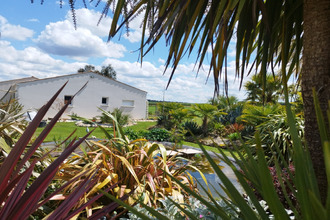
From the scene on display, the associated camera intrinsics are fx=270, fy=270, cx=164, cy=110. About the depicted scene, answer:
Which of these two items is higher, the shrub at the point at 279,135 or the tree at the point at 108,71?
the tree at the point at 108,71

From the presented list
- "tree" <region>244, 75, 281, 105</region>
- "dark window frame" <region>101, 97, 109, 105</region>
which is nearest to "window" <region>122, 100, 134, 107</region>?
"dark window frame" <region>101, 97, 109, 105</region>

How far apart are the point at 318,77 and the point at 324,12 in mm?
412

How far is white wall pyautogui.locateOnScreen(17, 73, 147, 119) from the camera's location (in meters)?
24.0

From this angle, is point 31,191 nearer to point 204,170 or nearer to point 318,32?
point 318,32

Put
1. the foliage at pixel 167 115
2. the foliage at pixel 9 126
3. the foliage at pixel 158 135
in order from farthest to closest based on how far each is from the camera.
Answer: the foliage at pixel 167 115 → the foliage at pixel 158 135 → the foliage at pixel 9 126

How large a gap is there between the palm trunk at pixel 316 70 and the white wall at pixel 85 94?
2266cm

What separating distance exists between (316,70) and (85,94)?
2552 centimetres

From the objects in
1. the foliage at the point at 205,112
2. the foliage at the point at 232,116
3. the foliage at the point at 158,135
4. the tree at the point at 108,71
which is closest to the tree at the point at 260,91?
the foliage at the point at 232,116

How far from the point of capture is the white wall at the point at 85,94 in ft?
78.8

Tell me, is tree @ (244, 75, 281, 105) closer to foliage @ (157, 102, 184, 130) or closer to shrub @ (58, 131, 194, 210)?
foliage @ (157, 102, 184, 130)

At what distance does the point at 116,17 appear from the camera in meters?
2.07

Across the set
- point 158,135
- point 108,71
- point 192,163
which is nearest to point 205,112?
point 158,135

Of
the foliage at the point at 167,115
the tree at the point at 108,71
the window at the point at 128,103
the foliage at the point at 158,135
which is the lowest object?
the foliage at the point at 158,135

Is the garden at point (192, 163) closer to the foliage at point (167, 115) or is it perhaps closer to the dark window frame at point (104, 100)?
the foliage at point (167, 115)
